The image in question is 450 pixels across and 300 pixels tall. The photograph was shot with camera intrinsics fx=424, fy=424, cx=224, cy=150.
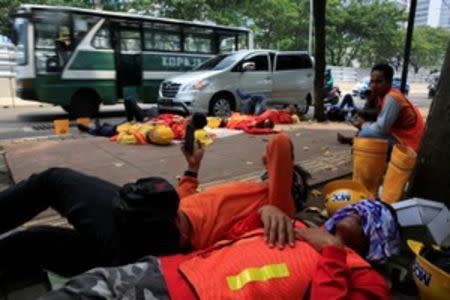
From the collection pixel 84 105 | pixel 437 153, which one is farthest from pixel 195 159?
pixel 84 105

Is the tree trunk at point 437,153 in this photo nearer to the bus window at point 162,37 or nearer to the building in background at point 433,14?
the bus window at point 162,37

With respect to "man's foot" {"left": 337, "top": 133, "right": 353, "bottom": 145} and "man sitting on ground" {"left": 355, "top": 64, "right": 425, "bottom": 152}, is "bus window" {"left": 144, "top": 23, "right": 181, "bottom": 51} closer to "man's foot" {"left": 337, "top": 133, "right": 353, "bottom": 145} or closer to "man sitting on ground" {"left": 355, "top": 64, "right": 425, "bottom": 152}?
"man's foot" {"left": 337, "top": 133, "right": 353, "bottom": 145}

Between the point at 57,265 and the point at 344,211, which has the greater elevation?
the point at 344,211

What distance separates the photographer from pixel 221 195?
2.29 metres

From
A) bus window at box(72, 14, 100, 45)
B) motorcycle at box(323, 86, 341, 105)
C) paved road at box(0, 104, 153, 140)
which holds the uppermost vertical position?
bus window at box(72, 14, 100, 45)

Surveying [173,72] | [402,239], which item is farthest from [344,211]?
[173,72]

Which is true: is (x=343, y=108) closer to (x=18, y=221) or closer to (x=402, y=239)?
(x=402, y=239)

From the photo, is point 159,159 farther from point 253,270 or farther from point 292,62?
point 292,62

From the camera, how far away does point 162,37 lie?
1265 centimetres

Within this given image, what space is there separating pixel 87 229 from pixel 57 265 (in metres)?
0.39

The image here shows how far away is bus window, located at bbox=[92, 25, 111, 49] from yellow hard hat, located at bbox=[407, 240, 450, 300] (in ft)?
34.1

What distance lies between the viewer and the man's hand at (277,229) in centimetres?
184

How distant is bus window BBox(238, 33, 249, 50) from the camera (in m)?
14.6

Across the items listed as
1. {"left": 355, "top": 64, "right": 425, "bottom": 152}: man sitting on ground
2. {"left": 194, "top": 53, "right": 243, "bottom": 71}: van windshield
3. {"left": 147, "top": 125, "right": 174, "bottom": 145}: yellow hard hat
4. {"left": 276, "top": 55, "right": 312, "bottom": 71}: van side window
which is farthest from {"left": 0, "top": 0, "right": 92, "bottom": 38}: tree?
{"left": 355, "top": 64, "right": 425, "bottom": 152}: man sitting on ground
